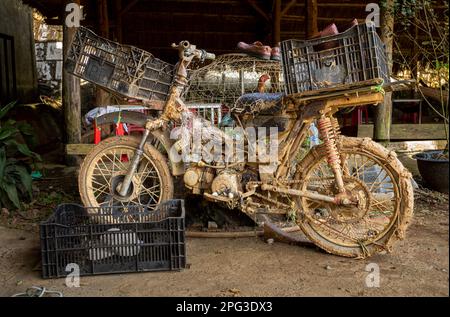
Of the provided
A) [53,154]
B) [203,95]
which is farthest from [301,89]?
[53,154]

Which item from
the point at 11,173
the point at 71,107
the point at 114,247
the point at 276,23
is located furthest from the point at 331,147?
the point at 276,23

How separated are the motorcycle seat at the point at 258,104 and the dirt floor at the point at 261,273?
1.13m

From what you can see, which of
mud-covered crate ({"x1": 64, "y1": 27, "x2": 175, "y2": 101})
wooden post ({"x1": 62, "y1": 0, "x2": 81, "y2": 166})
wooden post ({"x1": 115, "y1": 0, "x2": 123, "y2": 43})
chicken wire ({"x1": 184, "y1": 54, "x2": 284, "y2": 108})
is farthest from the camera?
wooden post ({"x1": 115, "y1": 0, "x2": 123, "y2": 43})

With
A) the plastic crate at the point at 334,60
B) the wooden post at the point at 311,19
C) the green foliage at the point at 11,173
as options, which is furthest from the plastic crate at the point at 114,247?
the wooden post at the point at 311,19

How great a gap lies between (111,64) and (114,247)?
1.44 meters

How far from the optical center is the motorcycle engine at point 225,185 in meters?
3.74

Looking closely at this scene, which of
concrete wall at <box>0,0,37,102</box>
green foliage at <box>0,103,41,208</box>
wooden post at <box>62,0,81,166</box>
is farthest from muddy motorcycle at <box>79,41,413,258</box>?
concrete wall at <box>0,0,37,102</box>

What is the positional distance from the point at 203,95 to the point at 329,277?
9.11ft

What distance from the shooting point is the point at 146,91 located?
3.82 meters

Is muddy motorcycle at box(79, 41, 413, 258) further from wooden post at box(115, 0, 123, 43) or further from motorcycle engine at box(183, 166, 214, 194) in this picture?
wooden post at box(115, 0, 123, 43)

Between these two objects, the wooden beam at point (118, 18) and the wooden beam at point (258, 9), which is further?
the wooden beam at point (258, 9)

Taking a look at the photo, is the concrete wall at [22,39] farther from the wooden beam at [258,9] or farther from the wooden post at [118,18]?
the wooden beam at [258,9]

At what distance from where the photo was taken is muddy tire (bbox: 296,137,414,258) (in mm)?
3393

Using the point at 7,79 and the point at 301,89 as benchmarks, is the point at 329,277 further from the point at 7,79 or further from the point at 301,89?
the point at 7,79
